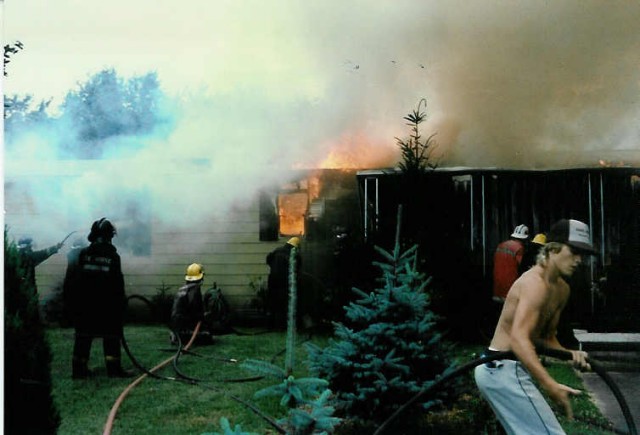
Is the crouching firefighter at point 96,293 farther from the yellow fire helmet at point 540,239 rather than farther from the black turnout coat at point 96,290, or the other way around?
the yellow fire helmet at point 540,239

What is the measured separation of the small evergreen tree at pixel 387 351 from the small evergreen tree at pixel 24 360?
1741 millimetres

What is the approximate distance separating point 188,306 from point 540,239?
2.41 meters

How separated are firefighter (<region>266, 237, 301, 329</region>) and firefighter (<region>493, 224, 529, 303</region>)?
1.35m

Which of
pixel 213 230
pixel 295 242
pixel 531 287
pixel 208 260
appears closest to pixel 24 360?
pixel 208 260

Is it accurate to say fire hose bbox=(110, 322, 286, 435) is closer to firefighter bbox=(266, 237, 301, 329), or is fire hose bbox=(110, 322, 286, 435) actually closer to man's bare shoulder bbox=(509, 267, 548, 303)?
firefighter bbox=(266, 237, 301, 329)

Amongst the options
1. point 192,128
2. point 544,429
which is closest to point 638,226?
point 544,429

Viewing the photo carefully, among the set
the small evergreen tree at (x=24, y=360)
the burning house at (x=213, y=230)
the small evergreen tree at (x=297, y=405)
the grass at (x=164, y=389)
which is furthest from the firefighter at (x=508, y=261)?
the small evergreen tree at (x=24, y=360)

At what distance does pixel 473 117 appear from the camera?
13.5 feet

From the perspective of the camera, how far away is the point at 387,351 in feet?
13.4

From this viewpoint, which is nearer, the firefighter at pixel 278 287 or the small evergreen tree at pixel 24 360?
the small evergreen tree at pixel 24 360

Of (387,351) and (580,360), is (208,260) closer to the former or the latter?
(387,351)

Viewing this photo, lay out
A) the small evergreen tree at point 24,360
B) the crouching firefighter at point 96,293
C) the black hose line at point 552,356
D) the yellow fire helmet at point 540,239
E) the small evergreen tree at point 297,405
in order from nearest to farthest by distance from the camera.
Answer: the small evergreen tree at point 297,405, the black hose line at point 552,356, the small evergreen tree at point 24,360, the yellow fire helmet at point 540,239, the crouching firefighter at point 96,293

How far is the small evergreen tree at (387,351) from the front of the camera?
13.2 feet

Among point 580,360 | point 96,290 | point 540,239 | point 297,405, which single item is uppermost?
point 540,239
